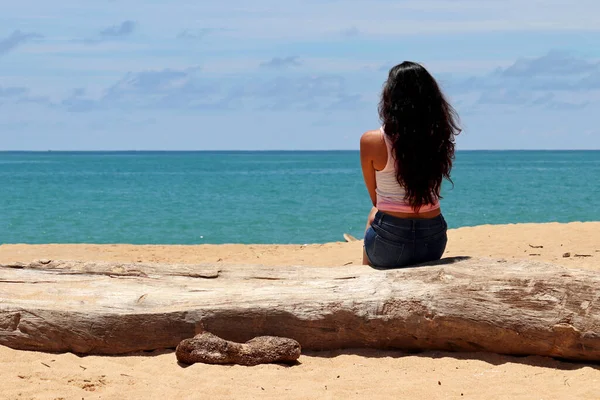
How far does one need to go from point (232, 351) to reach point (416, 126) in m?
2.20

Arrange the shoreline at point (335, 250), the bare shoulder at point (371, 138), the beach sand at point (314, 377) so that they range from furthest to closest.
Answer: the shoreline at point (335, 250) < the bare shoulder at point (371, 138) < the beach sand at point (314, 377)

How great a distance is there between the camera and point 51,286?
249 inches

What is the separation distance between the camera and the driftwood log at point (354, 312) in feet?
18.0

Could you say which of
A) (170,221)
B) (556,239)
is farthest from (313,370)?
(170,221)

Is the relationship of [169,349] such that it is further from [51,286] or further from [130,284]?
[51,286]

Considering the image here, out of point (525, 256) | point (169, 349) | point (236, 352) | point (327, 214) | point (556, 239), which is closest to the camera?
point (236, 352)

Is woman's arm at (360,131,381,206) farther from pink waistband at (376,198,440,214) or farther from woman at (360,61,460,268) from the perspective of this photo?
pink waistband at (376,198,440,214)

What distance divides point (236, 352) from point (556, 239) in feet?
28.2

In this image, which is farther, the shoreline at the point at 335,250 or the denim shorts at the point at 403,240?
the shoreline at the point at 335,250

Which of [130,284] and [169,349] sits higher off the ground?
[130,284]

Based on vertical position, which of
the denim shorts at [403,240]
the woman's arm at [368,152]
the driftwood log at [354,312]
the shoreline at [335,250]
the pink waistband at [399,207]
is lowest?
the shoreline at [335,250]

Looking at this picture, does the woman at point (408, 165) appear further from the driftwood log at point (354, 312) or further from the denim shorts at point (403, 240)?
the driftwood log at point (354, 312)

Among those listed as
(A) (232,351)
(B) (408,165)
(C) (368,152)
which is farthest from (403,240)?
(A) (232,351)

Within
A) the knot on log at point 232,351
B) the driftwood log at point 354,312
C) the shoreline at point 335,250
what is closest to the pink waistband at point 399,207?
the driftwood log at point 354,312
